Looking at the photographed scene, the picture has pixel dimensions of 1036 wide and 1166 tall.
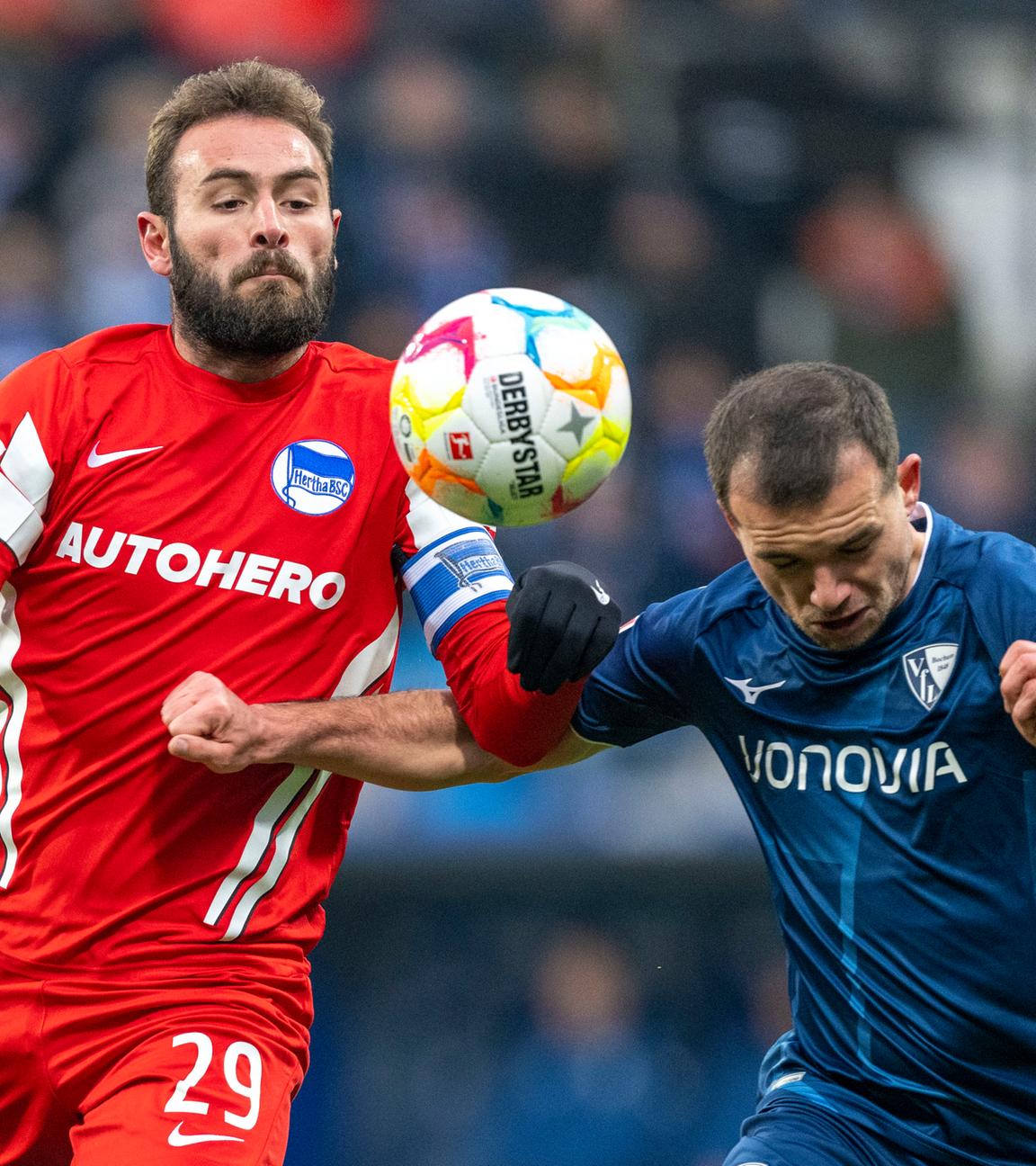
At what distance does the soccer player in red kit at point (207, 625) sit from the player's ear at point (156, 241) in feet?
0.08

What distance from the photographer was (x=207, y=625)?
12.7 feet

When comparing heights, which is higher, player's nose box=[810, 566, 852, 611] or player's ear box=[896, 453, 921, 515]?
player's ear box=[896, 453, 921, 515]

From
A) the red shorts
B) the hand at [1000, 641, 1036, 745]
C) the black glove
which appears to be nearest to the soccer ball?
the black glove

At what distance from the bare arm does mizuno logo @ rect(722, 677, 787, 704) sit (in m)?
0.46

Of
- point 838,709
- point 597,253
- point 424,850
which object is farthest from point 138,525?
point 597,253

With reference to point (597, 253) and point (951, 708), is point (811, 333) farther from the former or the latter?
point (951, 708)

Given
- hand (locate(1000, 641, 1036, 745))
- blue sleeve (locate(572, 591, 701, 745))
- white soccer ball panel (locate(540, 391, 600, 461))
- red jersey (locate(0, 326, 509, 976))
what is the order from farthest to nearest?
blue sleeve (locate(572, 591, 701, 745)), red jersey (locate(0, 326, 509, 976)), white soccer ball panel (locate(540, 391, 600, 461)), hand (locate(1000, 641, 1036, 745))

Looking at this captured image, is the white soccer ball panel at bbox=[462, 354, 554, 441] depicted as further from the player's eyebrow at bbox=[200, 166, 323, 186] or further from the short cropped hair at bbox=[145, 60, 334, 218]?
the short cropped hair at bbox=[145, 60, 334, 218]

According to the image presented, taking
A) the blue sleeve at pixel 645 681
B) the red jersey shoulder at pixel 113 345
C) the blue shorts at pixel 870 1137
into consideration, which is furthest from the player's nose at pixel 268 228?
the blue shorts at pixel 870 1137

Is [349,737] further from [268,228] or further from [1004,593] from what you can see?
[1004,593]

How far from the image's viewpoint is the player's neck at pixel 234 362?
4.08 m

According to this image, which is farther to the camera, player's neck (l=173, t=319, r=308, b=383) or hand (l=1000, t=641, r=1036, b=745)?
player's neck (l=173, t=319, r=308, b=383)

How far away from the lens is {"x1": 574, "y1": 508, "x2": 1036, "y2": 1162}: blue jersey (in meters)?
3.51

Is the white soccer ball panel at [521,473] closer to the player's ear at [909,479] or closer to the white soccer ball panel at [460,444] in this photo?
the white soccer ball panel at [460,444]
